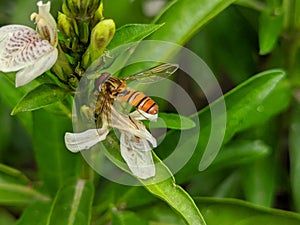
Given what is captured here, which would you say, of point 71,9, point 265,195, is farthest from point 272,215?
point 71,9

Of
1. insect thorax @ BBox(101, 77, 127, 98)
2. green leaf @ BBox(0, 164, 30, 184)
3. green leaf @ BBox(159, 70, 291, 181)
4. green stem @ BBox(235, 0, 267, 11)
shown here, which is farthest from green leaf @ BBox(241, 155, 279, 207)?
insect thorax @ BBox(101, 77, 127, 98)

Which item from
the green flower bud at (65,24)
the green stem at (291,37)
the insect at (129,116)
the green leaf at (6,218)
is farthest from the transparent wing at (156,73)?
the green leaf at (6,218)

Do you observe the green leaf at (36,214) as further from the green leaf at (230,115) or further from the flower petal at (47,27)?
the flower petal at (47,27)

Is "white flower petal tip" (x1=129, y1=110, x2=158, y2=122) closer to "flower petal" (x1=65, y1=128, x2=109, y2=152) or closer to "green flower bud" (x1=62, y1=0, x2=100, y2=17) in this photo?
"flower petal" (x1=65, y1=128, x2=109, y2=152)

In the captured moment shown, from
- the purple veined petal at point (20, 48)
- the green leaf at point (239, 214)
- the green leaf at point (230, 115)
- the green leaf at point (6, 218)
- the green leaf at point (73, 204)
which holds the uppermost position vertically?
the purple veined petal at point (20, 48)

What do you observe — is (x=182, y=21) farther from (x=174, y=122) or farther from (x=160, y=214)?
(x=160, y=214)

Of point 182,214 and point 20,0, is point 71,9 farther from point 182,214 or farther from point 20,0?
point 20,0

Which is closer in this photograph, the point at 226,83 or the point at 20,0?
the point at 20,0
